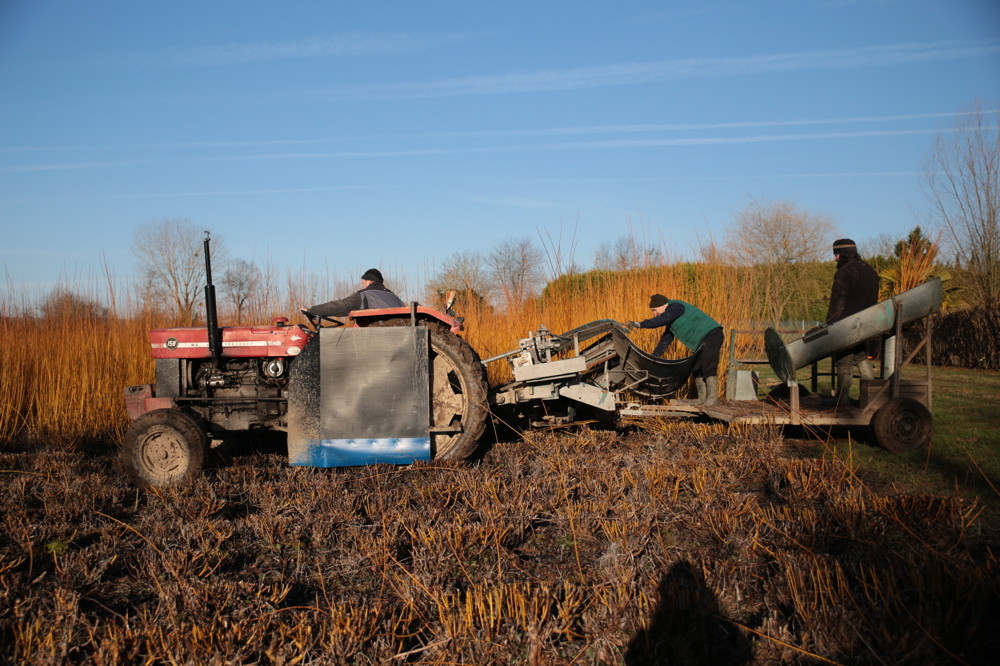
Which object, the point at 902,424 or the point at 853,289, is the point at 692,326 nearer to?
the point at 853,289

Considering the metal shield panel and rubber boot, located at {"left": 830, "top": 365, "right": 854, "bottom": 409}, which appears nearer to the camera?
the metal shield panel

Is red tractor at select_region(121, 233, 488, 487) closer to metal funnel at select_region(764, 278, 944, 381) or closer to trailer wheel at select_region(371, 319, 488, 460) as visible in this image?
trailer wheel at select_region(371, 319, 488, 460)

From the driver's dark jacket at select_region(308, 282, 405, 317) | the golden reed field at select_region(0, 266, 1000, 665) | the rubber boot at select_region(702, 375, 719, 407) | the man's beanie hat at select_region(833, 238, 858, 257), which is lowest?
the golden reed field at select_region(0, 266, 1000, 665)

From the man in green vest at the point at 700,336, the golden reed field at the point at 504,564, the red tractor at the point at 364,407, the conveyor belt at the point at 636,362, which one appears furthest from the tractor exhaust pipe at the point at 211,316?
the man in green vest at the point at 700,336

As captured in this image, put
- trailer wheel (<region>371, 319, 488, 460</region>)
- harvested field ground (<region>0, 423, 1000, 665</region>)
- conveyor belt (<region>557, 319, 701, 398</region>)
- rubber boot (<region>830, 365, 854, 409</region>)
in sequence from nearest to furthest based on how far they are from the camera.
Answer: harvested field ground (<region>0, 423, 1000, 665</region>)
trailer wheel (<region>371, 319, 488, 460</region>)
conveyor belt (<region>557, 319, 701, 398</region>)
rubber boot (<region>830, 365, 854, 409</region>)

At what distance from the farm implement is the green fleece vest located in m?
0.48

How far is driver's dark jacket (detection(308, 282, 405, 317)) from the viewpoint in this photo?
5.43 m

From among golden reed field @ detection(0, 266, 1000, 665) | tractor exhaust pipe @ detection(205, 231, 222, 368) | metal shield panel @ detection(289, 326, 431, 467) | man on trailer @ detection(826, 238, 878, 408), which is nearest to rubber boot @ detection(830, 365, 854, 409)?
man on trailer @ detection(826, 238, 878, 408)

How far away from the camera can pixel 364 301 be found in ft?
19.3

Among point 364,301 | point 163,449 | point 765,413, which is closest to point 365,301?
point 364,301

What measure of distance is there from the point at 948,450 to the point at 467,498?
4.20m

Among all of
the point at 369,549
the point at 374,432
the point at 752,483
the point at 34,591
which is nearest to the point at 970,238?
the point at 752,483

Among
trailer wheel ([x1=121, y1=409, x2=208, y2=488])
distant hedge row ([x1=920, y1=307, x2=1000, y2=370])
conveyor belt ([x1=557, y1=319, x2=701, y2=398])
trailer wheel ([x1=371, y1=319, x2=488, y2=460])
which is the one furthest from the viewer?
distant hedge row ([x1=920, y1=307, x2=1000, y2=370])

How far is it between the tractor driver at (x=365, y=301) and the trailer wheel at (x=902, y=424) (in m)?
4.08
